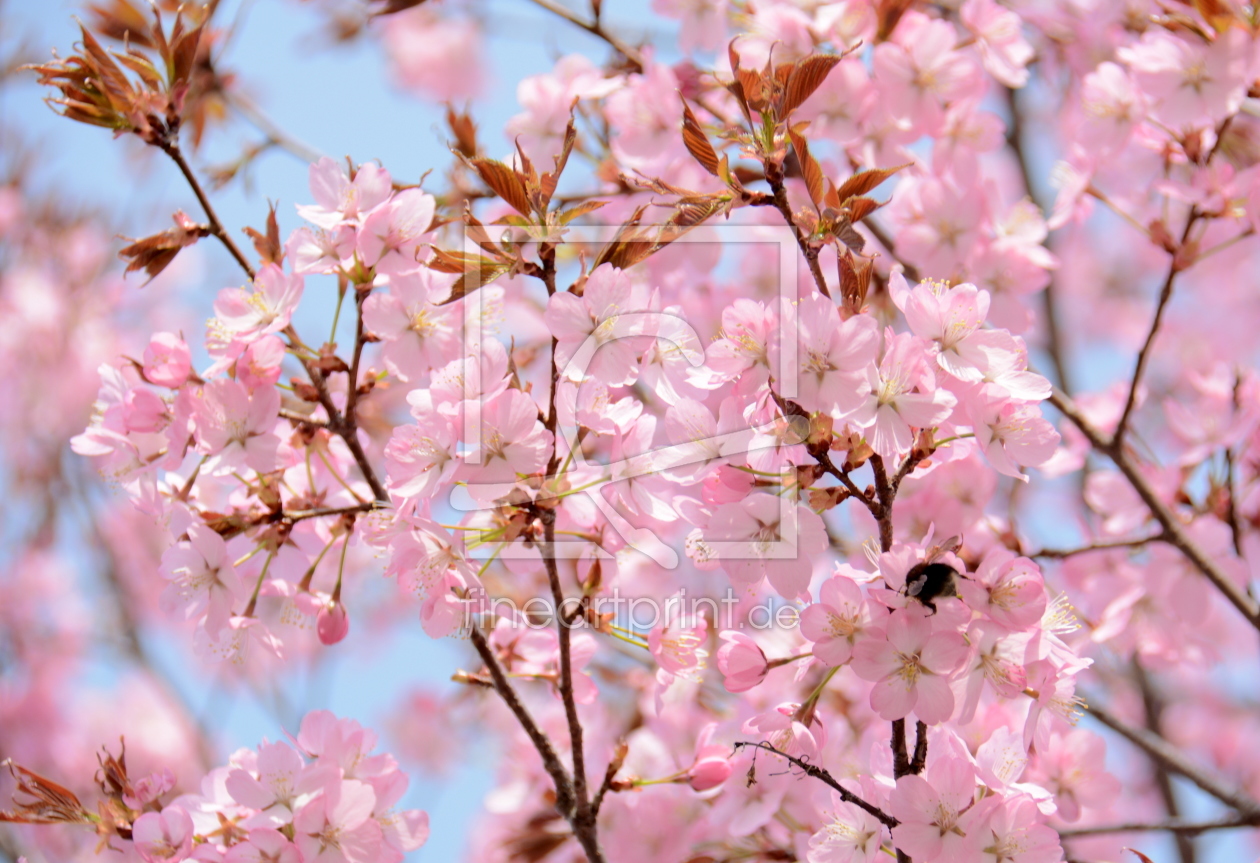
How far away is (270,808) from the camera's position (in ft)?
4.75

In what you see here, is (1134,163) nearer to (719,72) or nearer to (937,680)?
(719,72)

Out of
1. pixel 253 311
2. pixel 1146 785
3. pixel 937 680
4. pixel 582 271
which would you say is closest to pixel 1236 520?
pixel 937 680

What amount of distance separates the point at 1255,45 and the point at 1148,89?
0.21 meters

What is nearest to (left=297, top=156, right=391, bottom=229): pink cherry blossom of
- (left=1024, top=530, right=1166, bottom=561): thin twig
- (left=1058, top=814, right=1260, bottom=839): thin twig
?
(left=1024, top=530, right=1166, bottom=561): thin twig

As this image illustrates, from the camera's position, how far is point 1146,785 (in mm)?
4820

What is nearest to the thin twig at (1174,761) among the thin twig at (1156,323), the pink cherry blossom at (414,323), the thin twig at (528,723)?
the thin twig at (1156,323)

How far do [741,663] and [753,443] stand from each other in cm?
38

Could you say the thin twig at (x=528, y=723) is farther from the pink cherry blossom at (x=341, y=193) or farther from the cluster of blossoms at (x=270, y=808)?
the pink cherry blossom at (x=341, y=193)

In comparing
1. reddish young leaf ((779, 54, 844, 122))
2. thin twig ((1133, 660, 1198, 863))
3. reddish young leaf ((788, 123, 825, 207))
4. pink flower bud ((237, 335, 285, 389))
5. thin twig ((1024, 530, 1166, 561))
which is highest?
reddish young leaf ((779, 54, 844, 122))

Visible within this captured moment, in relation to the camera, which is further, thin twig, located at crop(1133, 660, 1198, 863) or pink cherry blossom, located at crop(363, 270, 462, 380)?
thin twig, located at crop(1133, 660, 1198, 863)

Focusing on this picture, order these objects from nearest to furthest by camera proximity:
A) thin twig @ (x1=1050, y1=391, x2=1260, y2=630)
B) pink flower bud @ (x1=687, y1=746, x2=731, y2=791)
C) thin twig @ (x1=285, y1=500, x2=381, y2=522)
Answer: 1. thin twig @ (x1=285, y1=500, x2=381, y2=522)
2. pink flower bud @ (x1=687, y1=746, x2=731, y2=791)
3. thin twig @ (x1=1050, y1=391, x2=1260, y2=630)

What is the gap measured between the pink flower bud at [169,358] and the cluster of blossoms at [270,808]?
0.59 metres

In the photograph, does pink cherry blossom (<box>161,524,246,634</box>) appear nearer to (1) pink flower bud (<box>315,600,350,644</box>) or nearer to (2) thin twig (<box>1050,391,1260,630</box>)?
(1) pink flower bud (<box>315,600,350,644</box>)

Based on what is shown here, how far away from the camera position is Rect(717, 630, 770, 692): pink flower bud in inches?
55.7
